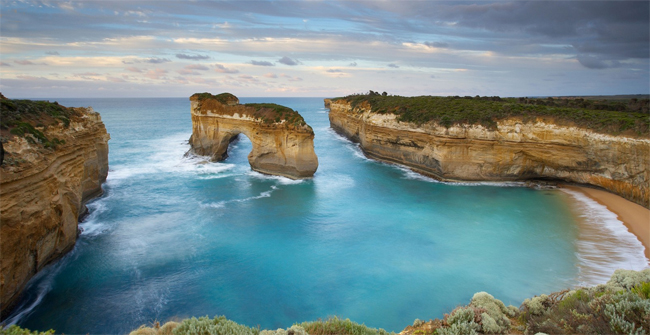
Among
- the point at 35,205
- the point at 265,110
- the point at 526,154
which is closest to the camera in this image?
the point at 35,205

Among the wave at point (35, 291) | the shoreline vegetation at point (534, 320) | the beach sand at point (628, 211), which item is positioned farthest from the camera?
the beach sand at point (628, 211)

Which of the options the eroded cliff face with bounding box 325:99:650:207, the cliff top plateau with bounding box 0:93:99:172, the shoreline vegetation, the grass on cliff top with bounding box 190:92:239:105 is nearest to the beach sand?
the eroded cliff face with bounding box 325:99:650:207

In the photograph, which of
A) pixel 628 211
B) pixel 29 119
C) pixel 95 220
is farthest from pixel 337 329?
pixel 628 211

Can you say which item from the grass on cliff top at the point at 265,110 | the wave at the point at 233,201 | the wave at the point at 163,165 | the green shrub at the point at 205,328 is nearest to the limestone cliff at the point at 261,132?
the grass on cliff top at the point at 265,110

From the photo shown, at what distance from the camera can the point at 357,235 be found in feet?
51.7

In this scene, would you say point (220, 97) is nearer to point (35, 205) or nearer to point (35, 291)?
point (35, 205)

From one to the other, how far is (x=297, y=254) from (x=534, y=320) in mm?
9281

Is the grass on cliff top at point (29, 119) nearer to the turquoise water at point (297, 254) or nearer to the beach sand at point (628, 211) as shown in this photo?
the turquoise water at point (297, 254)

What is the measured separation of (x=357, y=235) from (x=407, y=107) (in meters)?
17.6

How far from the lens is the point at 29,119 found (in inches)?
491

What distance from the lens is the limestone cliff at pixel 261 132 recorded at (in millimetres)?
23828

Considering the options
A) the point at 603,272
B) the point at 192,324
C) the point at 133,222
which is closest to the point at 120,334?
the point at 192,324

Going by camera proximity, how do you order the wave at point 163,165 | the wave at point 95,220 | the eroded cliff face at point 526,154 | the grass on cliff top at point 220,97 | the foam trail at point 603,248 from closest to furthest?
1. the foam trail at point 603,248
2. the wave at point 95,220
3. the eroded cliff face at point 526,154
4. the wave at point 163,165
5. the grass on cliff top at point 220,97

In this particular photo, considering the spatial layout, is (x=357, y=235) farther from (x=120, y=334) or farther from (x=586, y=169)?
(x=586, y=169)
